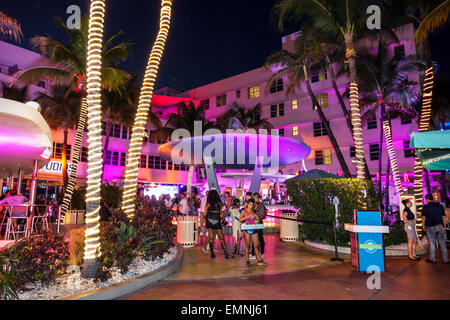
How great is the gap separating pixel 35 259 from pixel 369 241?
6834 mm

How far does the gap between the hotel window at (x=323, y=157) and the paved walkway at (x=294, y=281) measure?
22871 mm

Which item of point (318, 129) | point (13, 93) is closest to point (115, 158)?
point (13, 93)

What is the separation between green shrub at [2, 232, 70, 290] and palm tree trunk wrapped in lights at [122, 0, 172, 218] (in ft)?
8.77

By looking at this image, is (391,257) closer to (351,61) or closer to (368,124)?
(351,61)

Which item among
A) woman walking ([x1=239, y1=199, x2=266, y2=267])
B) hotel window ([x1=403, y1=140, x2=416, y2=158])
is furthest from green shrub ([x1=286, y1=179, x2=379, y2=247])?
hotel window ([x1=403, y1=140, x2=416, y2=158])

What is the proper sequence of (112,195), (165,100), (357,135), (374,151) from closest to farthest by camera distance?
(357,135), (112,195), (374,151), (165,100)

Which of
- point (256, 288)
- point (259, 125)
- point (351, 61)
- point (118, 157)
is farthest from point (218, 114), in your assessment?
point (256, 288)

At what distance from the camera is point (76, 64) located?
14805mm

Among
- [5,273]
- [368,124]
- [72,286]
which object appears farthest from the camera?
[368,124]

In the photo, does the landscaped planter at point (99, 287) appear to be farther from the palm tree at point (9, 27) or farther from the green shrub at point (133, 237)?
the palm tree at point (9, 27)

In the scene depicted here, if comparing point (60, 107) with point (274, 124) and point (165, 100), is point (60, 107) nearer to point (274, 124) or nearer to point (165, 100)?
point (165, 100)

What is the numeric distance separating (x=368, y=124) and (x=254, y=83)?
13.5m

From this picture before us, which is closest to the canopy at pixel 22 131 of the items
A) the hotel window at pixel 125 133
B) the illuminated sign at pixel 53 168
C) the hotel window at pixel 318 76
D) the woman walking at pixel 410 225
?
the woman walking at pixel 410 225

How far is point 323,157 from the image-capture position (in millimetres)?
31078
